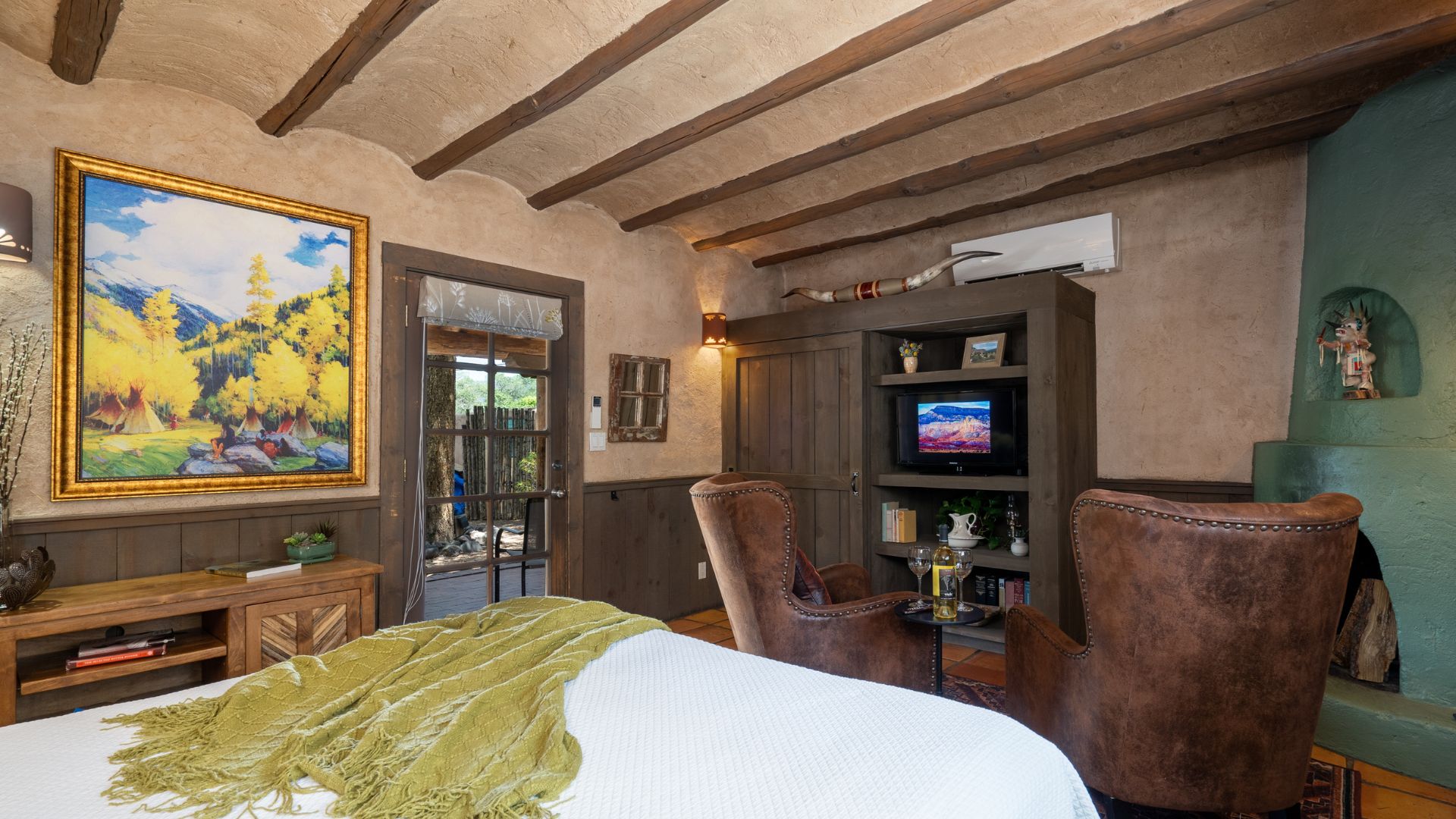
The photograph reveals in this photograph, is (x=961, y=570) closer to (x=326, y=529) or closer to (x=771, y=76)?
(x=771, y=76)

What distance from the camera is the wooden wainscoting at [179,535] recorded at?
2633 mm

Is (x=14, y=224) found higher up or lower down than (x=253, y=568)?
higher up

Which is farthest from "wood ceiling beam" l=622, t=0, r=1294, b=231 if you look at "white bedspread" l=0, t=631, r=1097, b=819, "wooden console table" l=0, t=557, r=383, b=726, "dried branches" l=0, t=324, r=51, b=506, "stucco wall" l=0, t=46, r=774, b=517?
"dried branches" l=0, t=324, r=51, b=506

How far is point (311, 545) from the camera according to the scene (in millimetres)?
3059

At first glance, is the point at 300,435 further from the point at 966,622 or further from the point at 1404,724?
the point at 1404,724

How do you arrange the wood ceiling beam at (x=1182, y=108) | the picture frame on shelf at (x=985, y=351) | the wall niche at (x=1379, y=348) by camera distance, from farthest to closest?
the picture frame on shelf at (x=985, y=351) < the wall niche at (x=1379, y=348) < the wood ceiling beam at (x=1182, y=108)

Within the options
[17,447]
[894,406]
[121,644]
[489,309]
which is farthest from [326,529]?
[894,406]

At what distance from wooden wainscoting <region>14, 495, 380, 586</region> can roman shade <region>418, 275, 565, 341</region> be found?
38.9 inches

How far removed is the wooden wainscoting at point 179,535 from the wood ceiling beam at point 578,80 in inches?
66.5

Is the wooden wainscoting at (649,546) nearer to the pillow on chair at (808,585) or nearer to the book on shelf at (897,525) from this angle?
the book on shelf at (897,525)

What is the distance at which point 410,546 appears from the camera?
3.56m

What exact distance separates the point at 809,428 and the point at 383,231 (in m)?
2.68

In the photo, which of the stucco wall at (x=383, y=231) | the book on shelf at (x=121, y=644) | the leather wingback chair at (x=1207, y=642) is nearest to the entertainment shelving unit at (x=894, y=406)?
the stucco wall at (x=383, y=231)

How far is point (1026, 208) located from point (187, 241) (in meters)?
4.23
